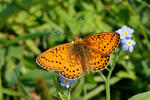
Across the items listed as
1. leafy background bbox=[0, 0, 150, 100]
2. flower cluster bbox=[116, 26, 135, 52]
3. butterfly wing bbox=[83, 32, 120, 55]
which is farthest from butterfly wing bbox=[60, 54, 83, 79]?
leafy background bbox=[0, 0, 150, 100]

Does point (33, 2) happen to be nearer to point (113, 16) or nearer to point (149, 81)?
point (113, 16)

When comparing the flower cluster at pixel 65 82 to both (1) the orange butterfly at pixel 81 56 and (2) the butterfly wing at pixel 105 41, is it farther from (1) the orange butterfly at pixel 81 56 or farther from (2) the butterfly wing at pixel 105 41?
(2) the butterfly wing at pixel 105 41

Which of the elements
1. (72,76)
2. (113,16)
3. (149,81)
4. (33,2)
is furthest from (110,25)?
(72,76)

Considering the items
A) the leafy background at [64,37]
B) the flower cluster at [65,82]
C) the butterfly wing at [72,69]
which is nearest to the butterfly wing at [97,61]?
the butterfly wing at [72,69]

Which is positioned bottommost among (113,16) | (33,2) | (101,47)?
(101,47)

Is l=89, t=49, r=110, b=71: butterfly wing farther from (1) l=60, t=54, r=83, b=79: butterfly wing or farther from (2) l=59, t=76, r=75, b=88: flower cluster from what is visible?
(2) l=59, t=76, r=75, b=88: flower cluster

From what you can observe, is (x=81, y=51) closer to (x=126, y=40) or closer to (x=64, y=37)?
(x=126, y=40)
